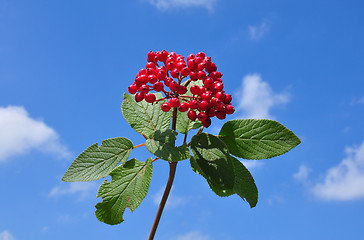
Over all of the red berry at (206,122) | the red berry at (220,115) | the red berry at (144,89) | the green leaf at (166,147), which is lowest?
the green leaf at (166,147)

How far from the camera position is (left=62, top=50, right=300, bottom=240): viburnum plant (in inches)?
96.3

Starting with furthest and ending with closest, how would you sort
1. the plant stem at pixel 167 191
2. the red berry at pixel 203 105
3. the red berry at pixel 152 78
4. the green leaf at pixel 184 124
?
the green leaf at pixel 184 124 → the plant stem at pixel 167 191 → the red berry at pixel 152 78 → the red berry at pixel 203 105

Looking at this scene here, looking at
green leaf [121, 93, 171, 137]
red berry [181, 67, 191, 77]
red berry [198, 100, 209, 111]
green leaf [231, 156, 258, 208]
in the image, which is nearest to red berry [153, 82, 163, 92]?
red berry [181, 67, 191, 77]

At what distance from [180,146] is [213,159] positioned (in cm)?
23

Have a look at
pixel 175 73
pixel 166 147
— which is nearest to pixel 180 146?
pixel 166 147

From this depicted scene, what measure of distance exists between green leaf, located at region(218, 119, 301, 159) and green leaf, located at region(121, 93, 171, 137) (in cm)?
43

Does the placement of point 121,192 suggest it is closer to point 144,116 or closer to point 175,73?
point 144,116

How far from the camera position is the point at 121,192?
2.63m

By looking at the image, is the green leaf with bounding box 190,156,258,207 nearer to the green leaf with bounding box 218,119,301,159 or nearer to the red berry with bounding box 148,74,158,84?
the green leaf with bounding box 218,119,301,159

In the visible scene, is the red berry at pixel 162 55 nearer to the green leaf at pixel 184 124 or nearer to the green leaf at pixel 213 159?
the green leaf at pixel 184 124

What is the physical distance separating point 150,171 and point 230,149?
0.56m

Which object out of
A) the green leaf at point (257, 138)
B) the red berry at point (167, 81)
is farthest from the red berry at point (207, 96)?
the green leaf at point (257, 138)

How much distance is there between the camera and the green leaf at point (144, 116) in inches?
109

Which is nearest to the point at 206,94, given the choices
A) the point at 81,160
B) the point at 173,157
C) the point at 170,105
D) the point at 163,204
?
the point at 170,105
